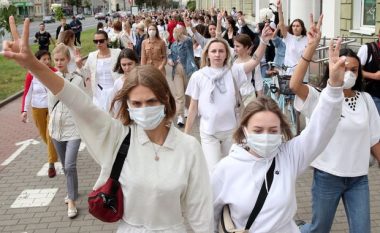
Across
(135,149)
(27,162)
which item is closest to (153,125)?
(135,149)

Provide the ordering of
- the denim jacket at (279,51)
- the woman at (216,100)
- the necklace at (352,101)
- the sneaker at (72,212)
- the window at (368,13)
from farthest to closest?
the window at (368,13) < the denim jacket at (279,51) < the sneaker at (72,212) < the woman at (216,100) < the necklace at (352,101)

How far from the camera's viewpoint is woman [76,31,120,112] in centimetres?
715

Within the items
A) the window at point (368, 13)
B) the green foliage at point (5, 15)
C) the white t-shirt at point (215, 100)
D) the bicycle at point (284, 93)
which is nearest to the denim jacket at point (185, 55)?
the bicycle at point (284, 93)

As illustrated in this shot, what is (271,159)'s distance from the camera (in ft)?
9.42

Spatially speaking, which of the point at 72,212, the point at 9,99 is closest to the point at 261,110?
the point at 72,212

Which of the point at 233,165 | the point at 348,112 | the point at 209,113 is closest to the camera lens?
the point at 233,165

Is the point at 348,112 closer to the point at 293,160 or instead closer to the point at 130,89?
the point at 293,160

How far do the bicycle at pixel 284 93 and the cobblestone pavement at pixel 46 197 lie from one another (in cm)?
160

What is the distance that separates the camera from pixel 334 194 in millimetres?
3797

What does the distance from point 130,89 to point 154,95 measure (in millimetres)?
124

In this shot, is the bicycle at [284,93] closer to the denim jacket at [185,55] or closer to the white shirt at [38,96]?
the denim jacket at [185,55]

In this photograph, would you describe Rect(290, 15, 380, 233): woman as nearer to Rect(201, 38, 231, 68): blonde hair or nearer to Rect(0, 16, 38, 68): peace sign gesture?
Rect(201, 38, 231, 68): blonde hair

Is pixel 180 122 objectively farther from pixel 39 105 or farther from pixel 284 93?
pixel 39 105

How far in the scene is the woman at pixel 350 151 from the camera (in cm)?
367
